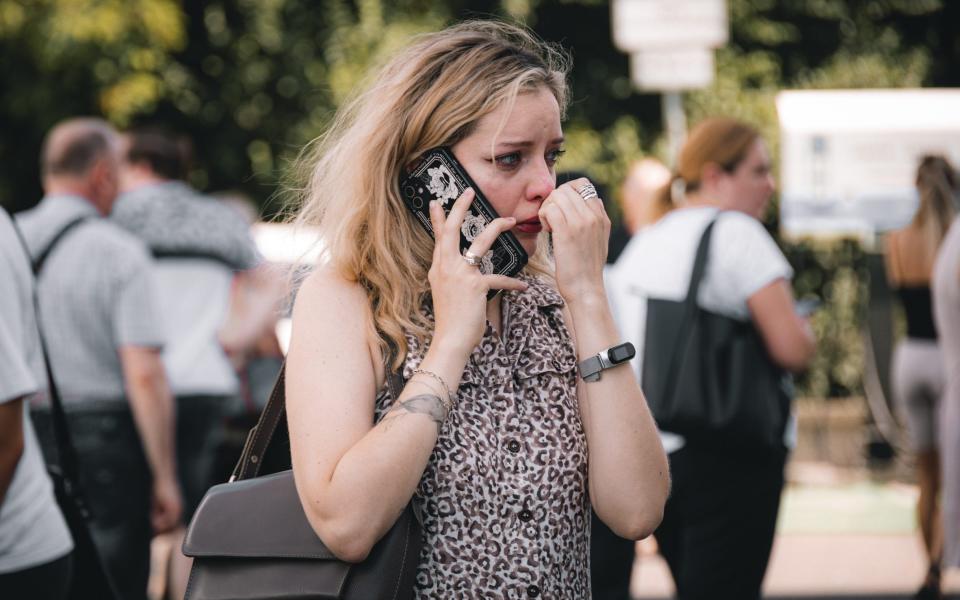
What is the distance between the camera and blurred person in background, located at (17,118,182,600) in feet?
15.5

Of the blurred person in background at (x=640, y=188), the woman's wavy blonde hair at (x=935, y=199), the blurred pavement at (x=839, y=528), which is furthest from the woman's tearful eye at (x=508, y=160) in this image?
the woman's wavy blonde hair at (x=935, y=199)

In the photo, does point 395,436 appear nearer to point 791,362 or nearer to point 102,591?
point 102,591

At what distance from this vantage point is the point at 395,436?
2197mm

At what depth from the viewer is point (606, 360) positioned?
2.44m

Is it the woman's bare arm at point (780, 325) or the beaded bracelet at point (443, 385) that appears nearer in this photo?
the beaded bracelet at point (443, 385)

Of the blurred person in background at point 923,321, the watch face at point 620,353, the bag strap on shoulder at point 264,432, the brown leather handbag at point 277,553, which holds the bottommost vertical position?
the blurred person in background at point 923,321

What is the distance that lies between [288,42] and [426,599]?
10.00m

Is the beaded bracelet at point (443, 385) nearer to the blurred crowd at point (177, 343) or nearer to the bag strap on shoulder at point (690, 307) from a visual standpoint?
the blurred crowd at point (177, 343)

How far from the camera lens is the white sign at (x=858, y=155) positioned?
9.66 m

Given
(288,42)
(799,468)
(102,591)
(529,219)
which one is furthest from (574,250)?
(288,42)

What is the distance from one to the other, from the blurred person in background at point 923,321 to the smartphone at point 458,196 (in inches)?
188

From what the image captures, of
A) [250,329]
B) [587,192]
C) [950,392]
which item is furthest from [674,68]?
[587,192]

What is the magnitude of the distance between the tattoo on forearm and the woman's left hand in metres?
0.38

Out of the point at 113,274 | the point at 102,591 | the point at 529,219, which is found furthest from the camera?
the point at 113,274
